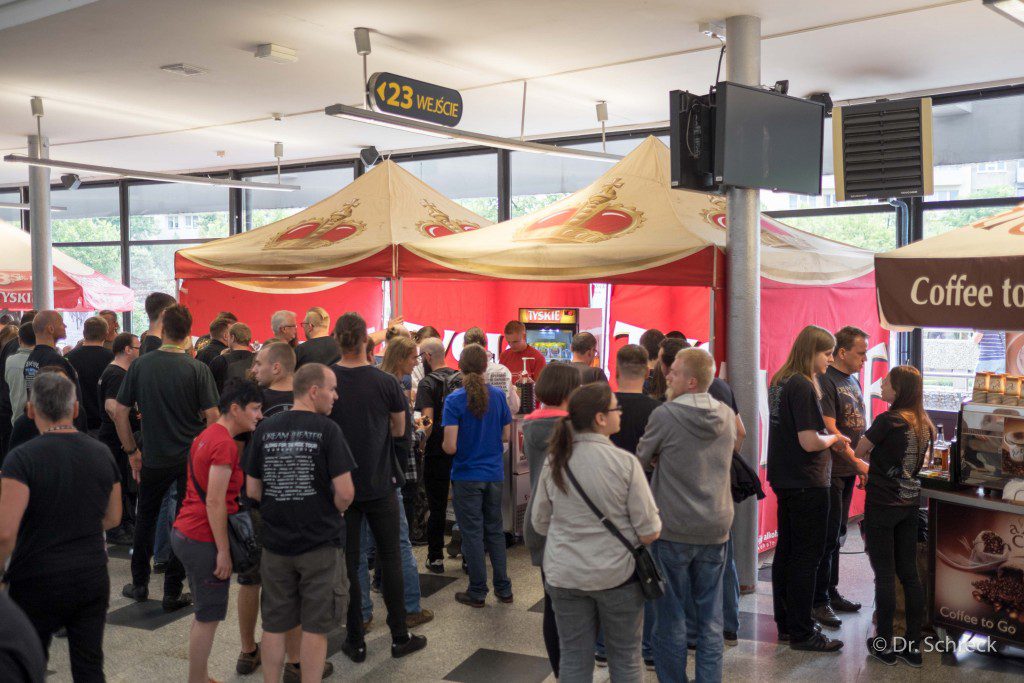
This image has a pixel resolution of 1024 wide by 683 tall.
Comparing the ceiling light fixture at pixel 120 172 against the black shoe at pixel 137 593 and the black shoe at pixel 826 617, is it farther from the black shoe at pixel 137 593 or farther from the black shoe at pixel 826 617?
the black shoe at pixel 826 617

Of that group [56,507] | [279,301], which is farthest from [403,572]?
[279,301]

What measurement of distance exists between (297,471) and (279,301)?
6186 millimetres

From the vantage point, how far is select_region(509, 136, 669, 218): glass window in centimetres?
973

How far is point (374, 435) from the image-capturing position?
3.93 metres

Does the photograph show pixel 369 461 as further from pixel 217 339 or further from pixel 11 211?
pixel 11 211

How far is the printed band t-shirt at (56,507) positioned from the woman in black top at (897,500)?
3.10m

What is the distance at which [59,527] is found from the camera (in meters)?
2.85

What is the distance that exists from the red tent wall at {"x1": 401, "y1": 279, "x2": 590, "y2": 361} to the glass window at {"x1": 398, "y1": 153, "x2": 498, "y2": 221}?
1.56 metres

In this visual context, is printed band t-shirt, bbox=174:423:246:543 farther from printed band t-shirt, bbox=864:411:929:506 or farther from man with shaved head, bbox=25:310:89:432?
printed band t-shirt, bbox=864:411:929:506

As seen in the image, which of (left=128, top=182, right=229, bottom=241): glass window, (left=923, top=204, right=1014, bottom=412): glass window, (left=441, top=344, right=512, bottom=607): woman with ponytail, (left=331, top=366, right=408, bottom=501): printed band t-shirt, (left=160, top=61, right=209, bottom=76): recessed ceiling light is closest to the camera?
(left=331, top=366, right=408, bottom=501): printed band t-shirt

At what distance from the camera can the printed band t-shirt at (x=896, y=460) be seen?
393 cm

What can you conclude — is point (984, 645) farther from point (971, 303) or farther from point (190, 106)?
point (190, 106)

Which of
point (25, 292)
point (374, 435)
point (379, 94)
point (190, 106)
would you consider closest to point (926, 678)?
point (374, 435)

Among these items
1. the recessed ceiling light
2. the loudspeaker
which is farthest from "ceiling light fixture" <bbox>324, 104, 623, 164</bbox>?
the loudspeaker
